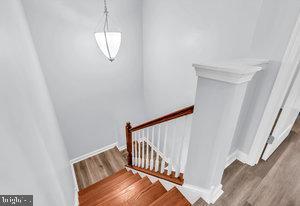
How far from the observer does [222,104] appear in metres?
1.05

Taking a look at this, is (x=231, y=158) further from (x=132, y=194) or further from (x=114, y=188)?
(x=114, y=188)

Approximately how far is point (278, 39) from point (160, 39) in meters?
1.98

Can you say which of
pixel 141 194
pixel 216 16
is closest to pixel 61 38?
pixel 216 16

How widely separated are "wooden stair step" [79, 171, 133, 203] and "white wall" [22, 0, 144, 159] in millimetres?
1297

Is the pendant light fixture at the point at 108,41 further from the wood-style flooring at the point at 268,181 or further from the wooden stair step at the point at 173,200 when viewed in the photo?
the wood-style flooring at the point at 268,181

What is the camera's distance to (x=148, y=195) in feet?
5.65

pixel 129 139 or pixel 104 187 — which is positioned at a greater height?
pixel 129 139

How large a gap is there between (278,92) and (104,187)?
262 centimetres

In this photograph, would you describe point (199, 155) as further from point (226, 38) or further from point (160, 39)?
point (160, 39)

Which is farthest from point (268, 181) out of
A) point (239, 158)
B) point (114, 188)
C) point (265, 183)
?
point (114, 188)

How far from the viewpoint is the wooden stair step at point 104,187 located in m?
2.39

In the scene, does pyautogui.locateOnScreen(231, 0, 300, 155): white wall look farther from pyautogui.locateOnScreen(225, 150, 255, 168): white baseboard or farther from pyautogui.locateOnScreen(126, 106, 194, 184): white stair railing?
pyautogui.locateOnScreen(126, 106, 194, 184): white stair railing

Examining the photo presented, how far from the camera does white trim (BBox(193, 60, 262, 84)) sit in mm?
895

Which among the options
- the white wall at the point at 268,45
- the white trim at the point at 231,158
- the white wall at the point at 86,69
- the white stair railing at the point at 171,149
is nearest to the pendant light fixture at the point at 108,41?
the white wall at the point at 86,69
